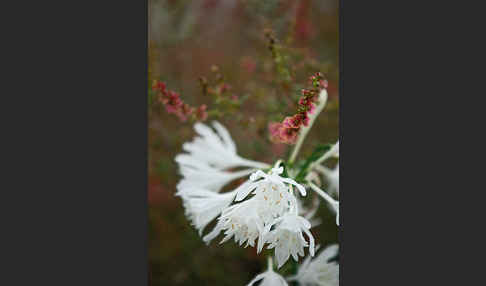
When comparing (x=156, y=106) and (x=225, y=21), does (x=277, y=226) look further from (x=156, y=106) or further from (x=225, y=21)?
(x=225, y=21)

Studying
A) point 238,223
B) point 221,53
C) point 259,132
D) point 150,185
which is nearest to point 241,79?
point 221,53

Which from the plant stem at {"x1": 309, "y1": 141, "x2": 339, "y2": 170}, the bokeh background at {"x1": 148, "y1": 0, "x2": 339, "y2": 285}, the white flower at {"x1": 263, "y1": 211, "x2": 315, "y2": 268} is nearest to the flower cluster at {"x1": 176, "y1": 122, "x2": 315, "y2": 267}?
the white flower at {"x1": 263, "y1": 211, "x2": 315, "y2": 268}

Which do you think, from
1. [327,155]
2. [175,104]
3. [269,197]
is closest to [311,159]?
[327,155]

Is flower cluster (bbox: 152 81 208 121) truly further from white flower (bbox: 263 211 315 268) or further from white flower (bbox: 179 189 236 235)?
white flower (bbox: 263 211 315 268)

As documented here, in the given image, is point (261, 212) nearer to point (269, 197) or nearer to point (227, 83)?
point (269, 197)

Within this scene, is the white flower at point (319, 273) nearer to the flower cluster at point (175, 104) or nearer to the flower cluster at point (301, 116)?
the flower cluster at point (301, 116)

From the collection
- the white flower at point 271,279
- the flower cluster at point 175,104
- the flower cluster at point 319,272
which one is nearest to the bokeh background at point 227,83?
the flower cluster at point 175,104
